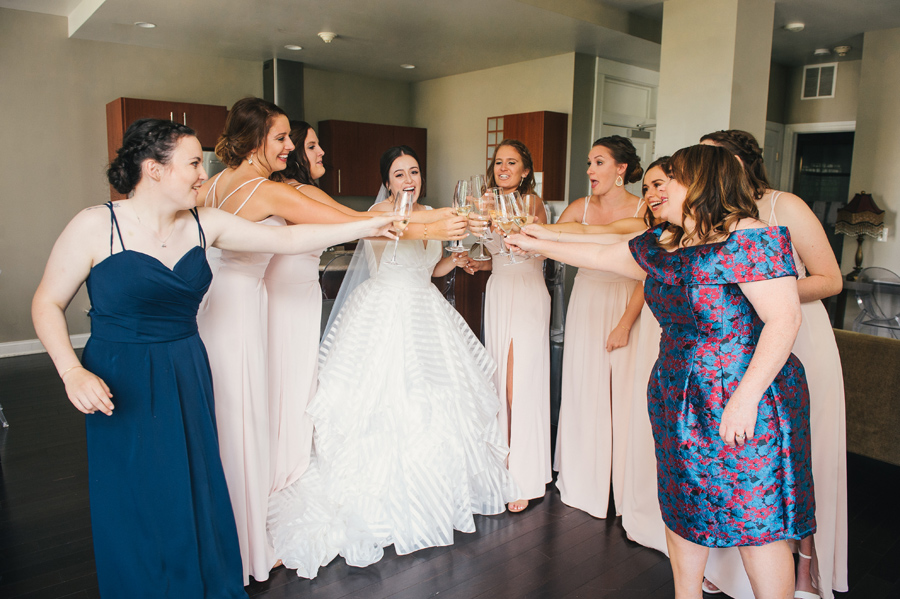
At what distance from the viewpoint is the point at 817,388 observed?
2305 mm

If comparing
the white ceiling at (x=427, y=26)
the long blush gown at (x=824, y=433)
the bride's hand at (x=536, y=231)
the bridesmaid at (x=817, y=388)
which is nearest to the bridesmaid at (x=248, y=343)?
the bride's hand at (x=536, y=231)

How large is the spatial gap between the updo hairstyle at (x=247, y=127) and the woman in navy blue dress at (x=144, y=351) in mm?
540

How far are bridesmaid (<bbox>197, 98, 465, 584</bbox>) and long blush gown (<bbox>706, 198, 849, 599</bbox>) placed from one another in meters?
1.35

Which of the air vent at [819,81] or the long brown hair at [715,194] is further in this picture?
the air vent at [819,81]

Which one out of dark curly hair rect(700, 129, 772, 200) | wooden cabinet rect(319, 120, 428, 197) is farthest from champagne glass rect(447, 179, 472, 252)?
wooden cabinet rect(319, 120, 428, 197)

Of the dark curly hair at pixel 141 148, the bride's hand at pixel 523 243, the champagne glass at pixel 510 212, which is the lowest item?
the bride's hand at pixel 523 243

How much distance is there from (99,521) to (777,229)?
7.28 feet

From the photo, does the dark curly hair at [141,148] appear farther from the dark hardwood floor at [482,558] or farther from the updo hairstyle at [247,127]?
the dark hardwood floor at [482,558]

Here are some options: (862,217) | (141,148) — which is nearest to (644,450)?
(141,148)

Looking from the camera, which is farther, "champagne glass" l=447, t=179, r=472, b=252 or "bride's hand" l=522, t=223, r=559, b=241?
"bride's hand" l=522, t=223, r=559, b=241

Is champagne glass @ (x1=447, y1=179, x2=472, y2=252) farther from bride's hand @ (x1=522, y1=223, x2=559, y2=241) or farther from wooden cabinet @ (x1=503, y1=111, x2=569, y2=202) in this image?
wooden cabinet @ (x1=503, y1=111, x2=569, y2=202)

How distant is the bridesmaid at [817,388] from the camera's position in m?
2.17

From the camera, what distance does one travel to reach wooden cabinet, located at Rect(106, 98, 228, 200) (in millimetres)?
6281

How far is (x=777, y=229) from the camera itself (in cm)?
172
